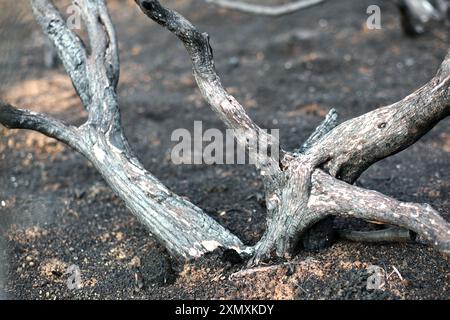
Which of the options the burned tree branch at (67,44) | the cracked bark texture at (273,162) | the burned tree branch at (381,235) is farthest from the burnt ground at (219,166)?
the burned tree branch at (67,44)

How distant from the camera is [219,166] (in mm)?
4199

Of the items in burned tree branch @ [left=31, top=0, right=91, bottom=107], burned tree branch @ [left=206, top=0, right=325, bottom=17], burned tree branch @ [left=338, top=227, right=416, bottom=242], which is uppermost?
burned tree branch @ [left=206, top=0, right=325, bottom=17]

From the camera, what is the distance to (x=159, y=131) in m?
4.87

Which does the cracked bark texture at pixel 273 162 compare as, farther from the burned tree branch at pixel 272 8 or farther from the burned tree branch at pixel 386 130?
the burned tree branch at pixel 272 8

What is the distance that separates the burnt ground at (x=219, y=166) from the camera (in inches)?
106

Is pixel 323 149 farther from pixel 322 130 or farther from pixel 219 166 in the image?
pixel 219 166

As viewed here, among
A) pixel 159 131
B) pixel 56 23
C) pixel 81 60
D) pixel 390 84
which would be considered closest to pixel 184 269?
pixel 81 60

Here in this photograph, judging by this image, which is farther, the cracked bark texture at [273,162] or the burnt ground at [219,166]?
the burnt ground at [219,166]

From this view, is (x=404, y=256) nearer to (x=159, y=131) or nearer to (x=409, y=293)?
(x=409, y=293)

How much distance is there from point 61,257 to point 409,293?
1.70m

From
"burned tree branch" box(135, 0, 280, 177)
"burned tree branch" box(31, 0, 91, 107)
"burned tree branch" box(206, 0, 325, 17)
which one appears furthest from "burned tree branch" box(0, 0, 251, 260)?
"burned tree branch" box(206, 0, 325, 17)

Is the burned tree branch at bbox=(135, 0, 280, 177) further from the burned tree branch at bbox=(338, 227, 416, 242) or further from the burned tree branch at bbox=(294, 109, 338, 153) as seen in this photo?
the burned tree branch at bbox=(338, 227, 416, 242)

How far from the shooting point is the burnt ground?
106 inches

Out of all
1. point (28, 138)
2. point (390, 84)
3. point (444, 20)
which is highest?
point (444, 20)
